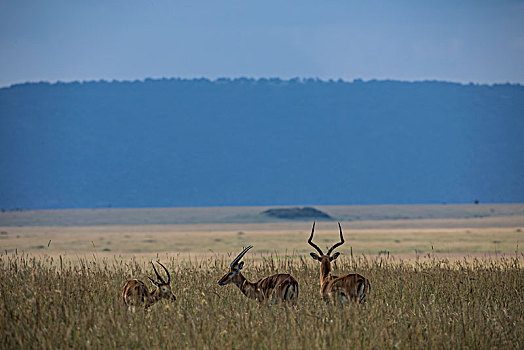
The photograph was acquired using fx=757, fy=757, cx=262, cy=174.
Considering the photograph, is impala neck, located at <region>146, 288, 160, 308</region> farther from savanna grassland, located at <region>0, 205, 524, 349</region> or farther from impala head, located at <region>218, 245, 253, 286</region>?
impala head, located at <region>218, 245, 253, 286</region>

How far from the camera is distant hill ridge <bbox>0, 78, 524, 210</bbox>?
153125 mm

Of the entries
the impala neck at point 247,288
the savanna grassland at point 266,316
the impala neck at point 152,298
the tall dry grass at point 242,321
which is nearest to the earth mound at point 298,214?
the savanna grassland at point 266,316

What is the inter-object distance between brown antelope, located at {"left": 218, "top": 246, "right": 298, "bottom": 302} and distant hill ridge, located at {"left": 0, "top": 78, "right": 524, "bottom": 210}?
5380 inches

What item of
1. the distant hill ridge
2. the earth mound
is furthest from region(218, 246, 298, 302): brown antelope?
the distant hill ridge

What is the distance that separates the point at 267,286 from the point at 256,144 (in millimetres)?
156174

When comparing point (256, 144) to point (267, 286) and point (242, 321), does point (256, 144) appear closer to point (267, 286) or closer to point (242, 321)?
point (267, 286)

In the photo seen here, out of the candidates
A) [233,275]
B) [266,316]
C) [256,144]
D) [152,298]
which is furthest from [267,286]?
[256,144]

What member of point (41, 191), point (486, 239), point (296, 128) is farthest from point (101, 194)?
point (486, 239)

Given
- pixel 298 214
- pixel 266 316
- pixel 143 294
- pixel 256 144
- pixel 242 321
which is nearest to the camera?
pixel 242 321

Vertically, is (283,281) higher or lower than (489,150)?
lower

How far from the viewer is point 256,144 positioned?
6604 inches

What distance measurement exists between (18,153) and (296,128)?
62118 mm

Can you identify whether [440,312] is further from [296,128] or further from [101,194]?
[296,128]

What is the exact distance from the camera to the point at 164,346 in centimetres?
945
